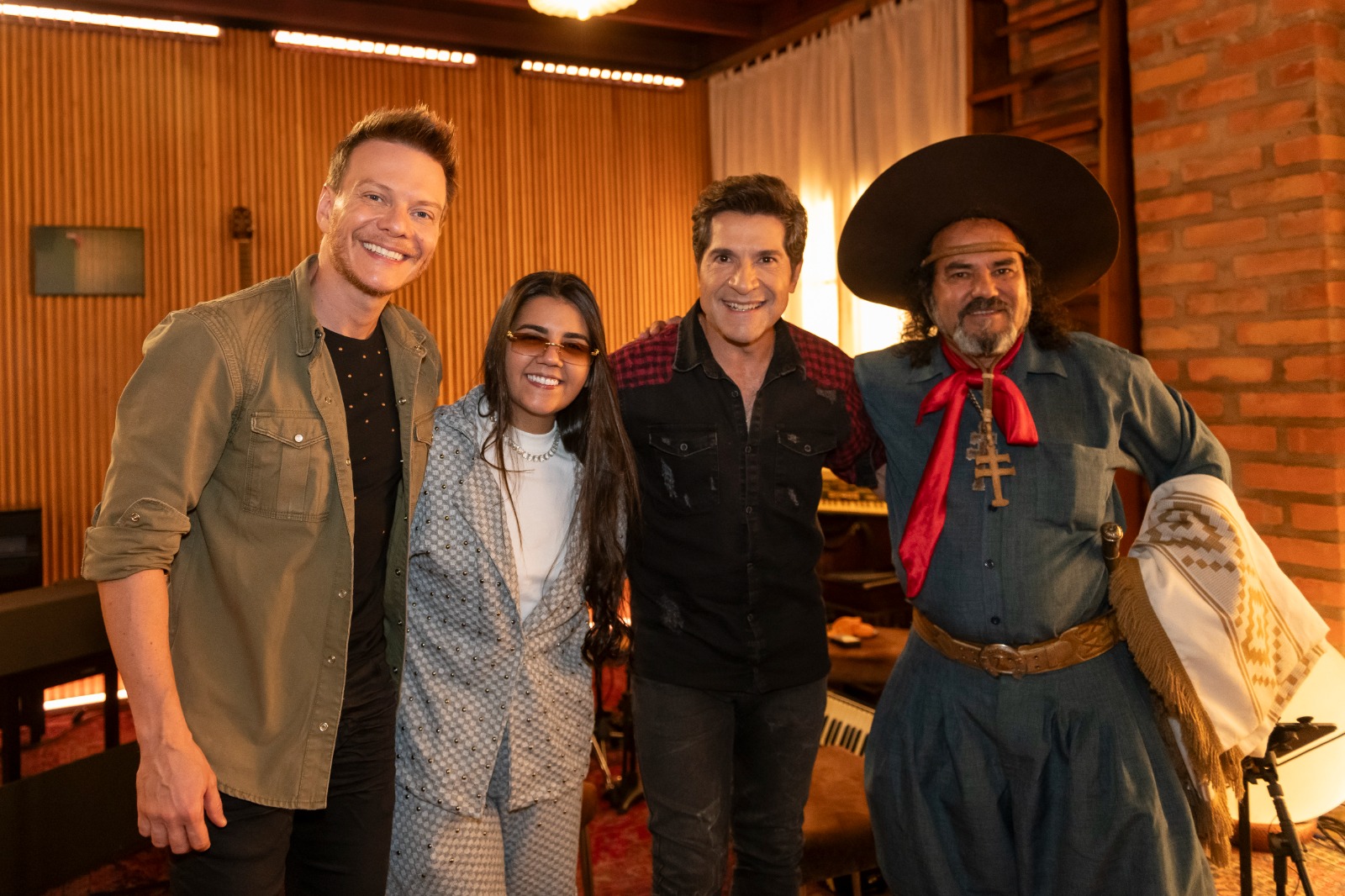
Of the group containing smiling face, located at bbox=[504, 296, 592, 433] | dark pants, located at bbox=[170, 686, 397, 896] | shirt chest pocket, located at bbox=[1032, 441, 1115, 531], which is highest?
smiling face, located at bbox=[504, 296, 592, 433]

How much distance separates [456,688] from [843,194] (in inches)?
221

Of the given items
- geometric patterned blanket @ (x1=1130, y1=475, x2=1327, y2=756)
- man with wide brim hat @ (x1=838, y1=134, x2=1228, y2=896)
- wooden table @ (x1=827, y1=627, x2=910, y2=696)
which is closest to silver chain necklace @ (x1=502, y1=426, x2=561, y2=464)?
man with wide brim hat @ (x1=838, y1=134, x2=1228, y2=896)

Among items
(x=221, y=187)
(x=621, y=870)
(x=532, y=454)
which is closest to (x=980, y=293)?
(x=532, y=454)

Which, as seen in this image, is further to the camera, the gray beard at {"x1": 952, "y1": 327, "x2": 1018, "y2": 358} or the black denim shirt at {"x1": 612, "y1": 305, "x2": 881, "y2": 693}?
the black denim shirt at {"x1": 612, "y1": 305, "x2": 881, "y2": 693}

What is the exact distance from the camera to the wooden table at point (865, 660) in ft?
12.8

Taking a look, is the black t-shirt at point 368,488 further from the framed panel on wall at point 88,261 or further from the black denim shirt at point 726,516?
the framed panel on wall at point 88,261

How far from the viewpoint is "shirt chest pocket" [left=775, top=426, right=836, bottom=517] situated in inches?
93.2

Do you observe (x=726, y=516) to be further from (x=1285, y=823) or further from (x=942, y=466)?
(x=1285, y=823)

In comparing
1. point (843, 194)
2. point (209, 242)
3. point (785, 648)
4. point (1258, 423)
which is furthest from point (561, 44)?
point (785, 648)

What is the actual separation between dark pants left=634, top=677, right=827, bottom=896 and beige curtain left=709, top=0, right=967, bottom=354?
13.8 ft

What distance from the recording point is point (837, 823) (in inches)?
114

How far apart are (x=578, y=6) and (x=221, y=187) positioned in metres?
3.01

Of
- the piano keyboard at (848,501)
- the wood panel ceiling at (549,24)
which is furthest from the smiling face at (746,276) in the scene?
the wood panel ceiling at (549,24)

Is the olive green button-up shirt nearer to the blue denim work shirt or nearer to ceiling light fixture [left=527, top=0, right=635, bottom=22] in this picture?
the blue denim work shirt
